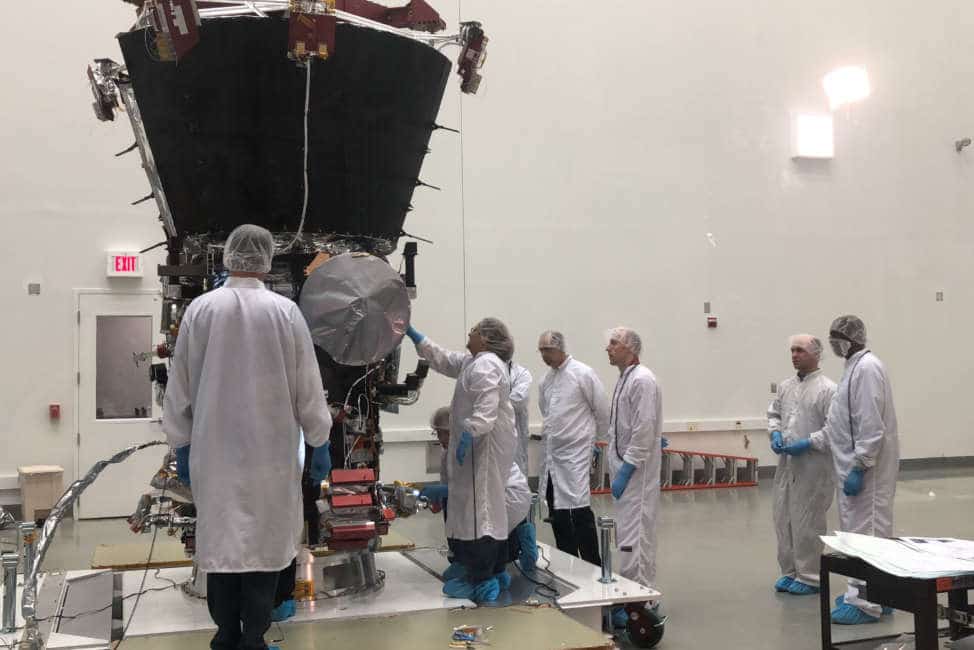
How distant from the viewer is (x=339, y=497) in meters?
4.05

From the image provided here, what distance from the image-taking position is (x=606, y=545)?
4430mm

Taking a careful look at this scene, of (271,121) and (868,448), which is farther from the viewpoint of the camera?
(868,448)

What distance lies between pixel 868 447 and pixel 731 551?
6.46 ft

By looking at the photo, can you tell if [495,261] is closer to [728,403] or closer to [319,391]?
[728,403]

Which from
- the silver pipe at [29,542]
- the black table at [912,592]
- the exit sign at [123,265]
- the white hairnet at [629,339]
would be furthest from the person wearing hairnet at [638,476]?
the exit sign at [123,265]

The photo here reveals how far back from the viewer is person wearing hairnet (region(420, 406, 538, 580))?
15.4ft

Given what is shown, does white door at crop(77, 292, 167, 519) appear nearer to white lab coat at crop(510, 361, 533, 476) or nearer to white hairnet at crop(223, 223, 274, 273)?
white lab coat at crop(510, 361, 533, 476)

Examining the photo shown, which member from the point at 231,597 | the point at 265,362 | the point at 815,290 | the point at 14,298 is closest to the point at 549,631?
the point at 231,597

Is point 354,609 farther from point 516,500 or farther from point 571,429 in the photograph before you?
point 571,429

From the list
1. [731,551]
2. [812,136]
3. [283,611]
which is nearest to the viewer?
[283,611]

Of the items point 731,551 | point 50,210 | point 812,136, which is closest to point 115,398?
point 50,210

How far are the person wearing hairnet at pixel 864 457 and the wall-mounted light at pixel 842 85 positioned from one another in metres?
6.06

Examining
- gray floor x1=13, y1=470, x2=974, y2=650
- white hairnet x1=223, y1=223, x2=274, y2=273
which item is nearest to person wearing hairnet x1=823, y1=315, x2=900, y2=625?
gray floor x1=13, y1=470, x2=974, y2=650

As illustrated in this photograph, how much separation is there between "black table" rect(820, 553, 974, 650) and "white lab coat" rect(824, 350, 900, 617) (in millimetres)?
1238
